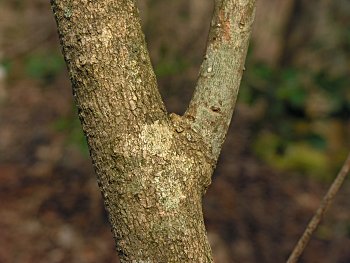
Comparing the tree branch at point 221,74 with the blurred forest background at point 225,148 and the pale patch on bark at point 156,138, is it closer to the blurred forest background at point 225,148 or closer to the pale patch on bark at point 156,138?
the pale patch on bark at point 156,138

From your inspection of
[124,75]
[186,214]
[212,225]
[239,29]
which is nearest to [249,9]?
[239,29]

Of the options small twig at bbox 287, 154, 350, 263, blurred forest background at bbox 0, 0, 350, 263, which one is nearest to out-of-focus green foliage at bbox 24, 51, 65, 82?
blurred forest background at bbox 0, 0, 350, 263

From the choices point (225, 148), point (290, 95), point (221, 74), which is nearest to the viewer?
point (221, 74)

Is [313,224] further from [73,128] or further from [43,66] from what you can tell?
[43,66]

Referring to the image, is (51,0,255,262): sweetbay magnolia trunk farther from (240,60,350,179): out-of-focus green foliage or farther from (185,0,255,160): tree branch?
(240,60,350,179): out-of-focus green foliage

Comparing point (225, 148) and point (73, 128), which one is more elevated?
point (73, 128)

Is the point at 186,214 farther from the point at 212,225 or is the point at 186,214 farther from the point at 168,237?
the point at 212,225

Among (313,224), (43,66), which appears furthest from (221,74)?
(43,66)
